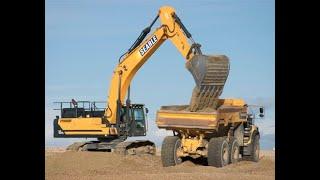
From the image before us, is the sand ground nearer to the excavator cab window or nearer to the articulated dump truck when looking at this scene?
the articulated dump truck

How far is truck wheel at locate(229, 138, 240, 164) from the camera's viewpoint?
902 inches

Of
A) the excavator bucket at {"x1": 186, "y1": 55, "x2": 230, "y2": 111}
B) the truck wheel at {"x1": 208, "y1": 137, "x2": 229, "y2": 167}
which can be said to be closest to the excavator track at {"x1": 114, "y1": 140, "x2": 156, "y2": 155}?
the excavator bucket at {"x1": 186, "y1": 55, "x2": 230, "y2": 111}

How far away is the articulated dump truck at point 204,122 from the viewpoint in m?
21.6

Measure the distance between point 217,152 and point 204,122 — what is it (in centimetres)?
120

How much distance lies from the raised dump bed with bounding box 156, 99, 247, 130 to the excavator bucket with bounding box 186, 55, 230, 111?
30 cm

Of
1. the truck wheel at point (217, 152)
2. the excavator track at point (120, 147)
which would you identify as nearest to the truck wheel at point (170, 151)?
the truck wheel at point (217, 152)

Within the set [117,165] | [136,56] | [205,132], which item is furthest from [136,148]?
[205,132]

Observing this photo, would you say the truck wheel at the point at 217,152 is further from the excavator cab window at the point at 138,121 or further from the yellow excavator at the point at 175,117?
the excavator cab window at the point at 138,121

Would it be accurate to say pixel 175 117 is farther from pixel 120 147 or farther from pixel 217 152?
pixel 120 147

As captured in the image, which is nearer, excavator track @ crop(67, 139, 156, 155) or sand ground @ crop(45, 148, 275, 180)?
sand ground @ crop(45, 148, 275, 180)

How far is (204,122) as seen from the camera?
→ 2145cm

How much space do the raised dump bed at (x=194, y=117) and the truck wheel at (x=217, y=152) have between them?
676 millimetres
